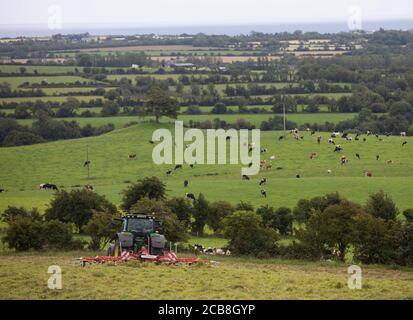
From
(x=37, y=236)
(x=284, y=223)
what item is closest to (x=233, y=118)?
(x=284, y=223)

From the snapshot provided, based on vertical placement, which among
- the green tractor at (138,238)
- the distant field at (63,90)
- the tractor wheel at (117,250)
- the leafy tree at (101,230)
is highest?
the green tractor at (138,238)

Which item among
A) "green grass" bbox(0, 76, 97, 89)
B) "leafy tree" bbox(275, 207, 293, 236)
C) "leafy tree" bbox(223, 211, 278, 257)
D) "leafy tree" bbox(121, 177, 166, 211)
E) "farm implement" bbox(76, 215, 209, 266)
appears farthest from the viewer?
"green grass" bbox(0, 76, 97, 89)

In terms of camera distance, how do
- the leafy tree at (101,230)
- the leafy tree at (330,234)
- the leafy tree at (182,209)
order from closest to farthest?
the leafy tree at (330,234), the leafy tree at (101,230), the leafy tree at (182,209)

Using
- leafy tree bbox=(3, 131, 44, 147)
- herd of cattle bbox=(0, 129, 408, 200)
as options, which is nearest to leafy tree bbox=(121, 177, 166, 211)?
herd of cattle bbox=(0, 129, 408, 200)

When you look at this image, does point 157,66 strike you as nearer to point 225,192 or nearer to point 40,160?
point 40,160

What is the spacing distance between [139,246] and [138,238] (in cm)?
23

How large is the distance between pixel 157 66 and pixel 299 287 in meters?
137

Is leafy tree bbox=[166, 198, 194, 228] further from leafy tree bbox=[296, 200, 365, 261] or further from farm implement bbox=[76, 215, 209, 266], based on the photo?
farm implement bbox=[76, 215, 209, 266]

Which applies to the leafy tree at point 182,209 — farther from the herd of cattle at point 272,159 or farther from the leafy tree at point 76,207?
the herd of cattle at point 272,159

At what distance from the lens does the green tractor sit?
2436 cm

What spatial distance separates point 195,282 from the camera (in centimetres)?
2077

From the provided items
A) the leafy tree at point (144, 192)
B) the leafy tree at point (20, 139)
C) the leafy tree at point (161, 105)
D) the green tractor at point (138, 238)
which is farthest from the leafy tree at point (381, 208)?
the leafy tree at point (20, 139)

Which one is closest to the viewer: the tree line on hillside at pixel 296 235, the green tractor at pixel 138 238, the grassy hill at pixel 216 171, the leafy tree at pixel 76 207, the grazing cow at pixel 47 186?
the green tractor at pixel 138 238

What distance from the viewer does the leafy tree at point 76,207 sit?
136 feet
